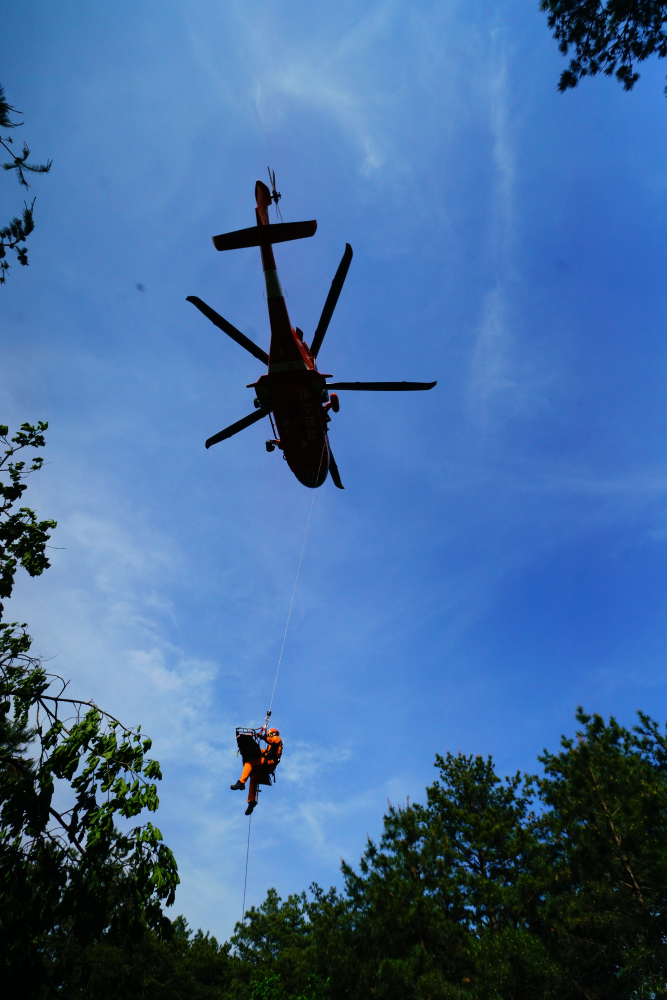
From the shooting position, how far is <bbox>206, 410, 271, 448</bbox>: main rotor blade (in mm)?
10852

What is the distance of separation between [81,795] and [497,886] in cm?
1832

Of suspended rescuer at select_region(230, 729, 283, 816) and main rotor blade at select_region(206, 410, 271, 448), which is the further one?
main rotor blade at select_region(206, 410, 271, 448)

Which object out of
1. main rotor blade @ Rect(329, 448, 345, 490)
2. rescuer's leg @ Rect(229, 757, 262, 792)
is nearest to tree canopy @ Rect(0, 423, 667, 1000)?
rescuer's leg @ Rect(229, 757, 262, 792)

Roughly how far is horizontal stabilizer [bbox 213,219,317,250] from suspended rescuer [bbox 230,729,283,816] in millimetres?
10180

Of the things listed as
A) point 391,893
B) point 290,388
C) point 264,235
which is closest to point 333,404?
point 290,388

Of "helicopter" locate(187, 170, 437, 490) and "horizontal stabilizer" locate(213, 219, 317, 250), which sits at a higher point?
"horizontal stabilizer" locate(213, 219, 317, 250)

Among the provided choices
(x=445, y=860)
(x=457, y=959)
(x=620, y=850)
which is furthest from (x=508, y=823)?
(x=620, y=850)

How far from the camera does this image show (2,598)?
5844 mm

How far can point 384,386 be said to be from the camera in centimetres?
1013

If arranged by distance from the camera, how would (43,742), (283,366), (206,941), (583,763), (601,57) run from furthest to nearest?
(206,941) → (583,763) → (283,366) → (601,57) → (43,742)

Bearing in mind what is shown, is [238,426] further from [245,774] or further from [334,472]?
[245,774]

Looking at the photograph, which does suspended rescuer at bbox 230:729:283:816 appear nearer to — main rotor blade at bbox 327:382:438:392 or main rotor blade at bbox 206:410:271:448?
main rotor blade at bbox 206:410:271:448

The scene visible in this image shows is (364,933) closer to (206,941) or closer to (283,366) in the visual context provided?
(206,941)

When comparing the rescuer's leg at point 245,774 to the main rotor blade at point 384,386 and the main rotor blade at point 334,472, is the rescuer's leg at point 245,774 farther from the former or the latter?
the main rotor blade at point 384,386
